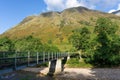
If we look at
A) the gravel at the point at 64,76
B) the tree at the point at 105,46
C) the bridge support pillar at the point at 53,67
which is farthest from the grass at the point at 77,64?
Result: the bridge support pillar at the point at 53,67

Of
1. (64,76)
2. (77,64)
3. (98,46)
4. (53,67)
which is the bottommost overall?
(64,76)

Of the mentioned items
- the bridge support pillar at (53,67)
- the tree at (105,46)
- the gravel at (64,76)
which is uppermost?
the tree at (105,46)

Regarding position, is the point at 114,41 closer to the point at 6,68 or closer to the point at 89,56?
the point at 89,56

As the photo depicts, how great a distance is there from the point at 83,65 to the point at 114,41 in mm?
15047

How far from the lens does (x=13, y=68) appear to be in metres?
30.8

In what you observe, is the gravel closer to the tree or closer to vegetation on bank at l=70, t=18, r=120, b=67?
the tree

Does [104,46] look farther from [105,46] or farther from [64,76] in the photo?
[64,76]

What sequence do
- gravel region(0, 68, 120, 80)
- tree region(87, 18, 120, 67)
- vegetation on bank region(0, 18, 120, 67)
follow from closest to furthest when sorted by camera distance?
gravel region(0, 68, 120, 80)
tree region(87, 18, 120, 67)
vegetation on bank region(0, 18, 120, 67)

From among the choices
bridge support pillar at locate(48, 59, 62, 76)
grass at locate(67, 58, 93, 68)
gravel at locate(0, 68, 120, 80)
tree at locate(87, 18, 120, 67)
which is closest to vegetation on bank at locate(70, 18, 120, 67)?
tree at locate(87, 18, 120, 67)

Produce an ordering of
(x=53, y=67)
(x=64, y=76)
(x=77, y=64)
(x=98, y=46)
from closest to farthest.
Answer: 1. (x=64, y=76)
2. (x=53, y=67)
3. (x=98, y=46)
4. (x=77, y=64)

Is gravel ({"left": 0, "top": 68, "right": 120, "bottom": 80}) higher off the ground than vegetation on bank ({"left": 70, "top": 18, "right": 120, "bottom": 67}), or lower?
lower

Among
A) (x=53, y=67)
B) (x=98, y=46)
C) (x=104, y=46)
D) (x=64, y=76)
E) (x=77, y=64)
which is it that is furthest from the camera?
(x=77, y=64)

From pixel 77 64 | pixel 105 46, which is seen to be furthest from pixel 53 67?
pixel 77 64

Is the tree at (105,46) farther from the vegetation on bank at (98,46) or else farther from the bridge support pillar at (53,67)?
the bridge support pillar at (53,67)
